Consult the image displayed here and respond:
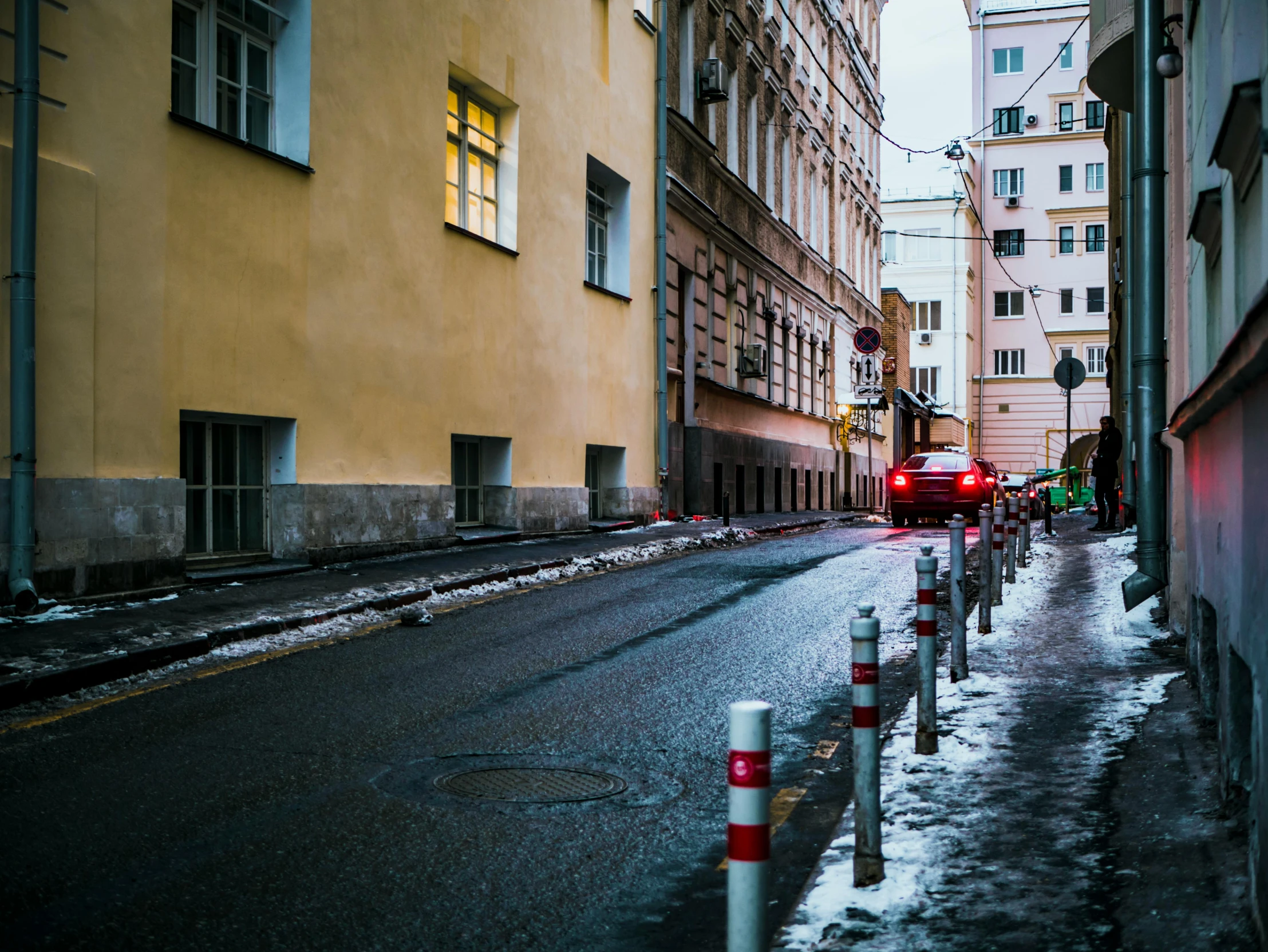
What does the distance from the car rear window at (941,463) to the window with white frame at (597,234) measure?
780 centimetres

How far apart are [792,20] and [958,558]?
32.8 meters

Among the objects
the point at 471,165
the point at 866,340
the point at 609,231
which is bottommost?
the point at 866,340

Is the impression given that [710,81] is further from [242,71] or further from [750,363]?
[242,71]

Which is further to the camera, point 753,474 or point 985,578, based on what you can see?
point 753,474

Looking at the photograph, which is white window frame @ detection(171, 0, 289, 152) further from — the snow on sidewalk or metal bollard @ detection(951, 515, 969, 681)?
the snow on sidewalk

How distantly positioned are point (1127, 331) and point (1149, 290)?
31.5 feet

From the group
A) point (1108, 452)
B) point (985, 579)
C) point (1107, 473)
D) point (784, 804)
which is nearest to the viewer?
point (784, 804)

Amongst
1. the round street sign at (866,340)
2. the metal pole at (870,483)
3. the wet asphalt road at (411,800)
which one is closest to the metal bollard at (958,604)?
the wet asphalt road at (411,800)

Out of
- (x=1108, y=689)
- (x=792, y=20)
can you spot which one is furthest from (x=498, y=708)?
(x=792, y=20)

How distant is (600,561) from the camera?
1570cm

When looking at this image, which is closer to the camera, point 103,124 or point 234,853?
point 234,853

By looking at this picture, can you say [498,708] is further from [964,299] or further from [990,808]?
[964,299]

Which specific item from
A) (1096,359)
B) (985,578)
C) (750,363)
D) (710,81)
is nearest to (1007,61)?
(1096,359)

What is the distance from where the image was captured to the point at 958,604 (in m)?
7.29
